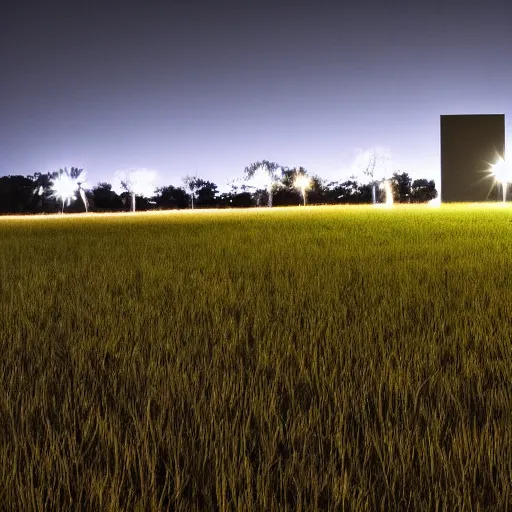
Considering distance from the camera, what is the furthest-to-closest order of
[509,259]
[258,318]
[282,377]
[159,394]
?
[509,259]
[258,318]
[282,377]
[159,394]

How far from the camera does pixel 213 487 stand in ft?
5.47

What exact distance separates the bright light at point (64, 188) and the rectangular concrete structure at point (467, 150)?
47.4m

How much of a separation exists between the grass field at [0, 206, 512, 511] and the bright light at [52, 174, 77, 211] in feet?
226

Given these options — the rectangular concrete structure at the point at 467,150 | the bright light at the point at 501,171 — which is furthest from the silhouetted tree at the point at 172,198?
the bright light at the point at 501,171

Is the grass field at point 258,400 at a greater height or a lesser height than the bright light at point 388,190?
lesser

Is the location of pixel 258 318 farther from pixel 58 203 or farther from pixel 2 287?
pixel 58 203

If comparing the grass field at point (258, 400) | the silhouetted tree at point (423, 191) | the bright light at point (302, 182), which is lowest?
the grass field at point (258, 400)

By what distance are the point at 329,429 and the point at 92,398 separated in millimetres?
1045

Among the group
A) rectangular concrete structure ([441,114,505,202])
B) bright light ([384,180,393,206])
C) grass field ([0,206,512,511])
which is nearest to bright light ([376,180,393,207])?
bright light ([384,180,393,206])

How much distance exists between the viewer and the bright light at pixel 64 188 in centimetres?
6994

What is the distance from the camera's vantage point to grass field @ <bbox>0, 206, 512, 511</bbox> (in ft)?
5.26

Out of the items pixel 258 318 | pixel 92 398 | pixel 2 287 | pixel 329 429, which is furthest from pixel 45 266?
pixel 329 429

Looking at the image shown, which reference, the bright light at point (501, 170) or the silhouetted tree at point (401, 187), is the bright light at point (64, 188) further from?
the bright light at point (501, 170)

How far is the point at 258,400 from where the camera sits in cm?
225
